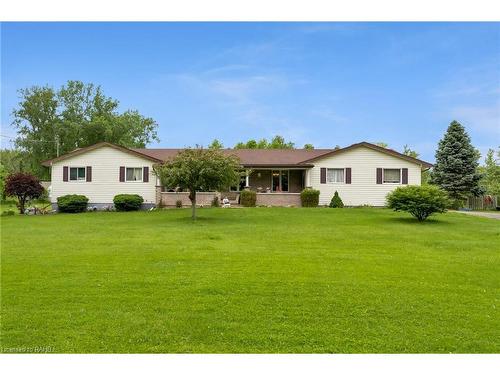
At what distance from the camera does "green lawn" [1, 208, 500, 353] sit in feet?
16.3

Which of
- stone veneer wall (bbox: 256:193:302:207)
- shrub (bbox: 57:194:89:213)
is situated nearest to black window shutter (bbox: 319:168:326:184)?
stone veneer wall (bbox: 256:193:302:207)

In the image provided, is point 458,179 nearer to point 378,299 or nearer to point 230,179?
point 230,179

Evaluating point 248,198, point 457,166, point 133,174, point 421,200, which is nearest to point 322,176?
point 248,198

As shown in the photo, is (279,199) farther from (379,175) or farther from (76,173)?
(76,173)

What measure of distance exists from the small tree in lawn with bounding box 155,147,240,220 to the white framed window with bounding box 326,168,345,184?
988cm

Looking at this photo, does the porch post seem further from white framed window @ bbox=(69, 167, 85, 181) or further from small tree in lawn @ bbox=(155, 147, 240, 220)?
white framed window @ bbox=(69, 167, 85, 181)

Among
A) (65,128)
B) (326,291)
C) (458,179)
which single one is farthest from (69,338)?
(65,128)

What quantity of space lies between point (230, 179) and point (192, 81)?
592 centimetres

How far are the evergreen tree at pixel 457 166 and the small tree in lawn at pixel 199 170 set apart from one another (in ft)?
75.7

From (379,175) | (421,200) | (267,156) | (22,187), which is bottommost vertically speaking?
(421,200)

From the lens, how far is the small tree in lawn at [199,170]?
1941 centimetres

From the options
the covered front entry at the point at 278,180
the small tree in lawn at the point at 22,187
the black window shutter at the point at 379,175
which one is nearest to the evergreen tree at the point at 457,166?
the black window shutter at the point at 379,175

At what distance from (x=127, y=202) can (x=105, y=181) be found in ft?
9.21

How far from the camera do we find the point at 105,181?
2808cm
